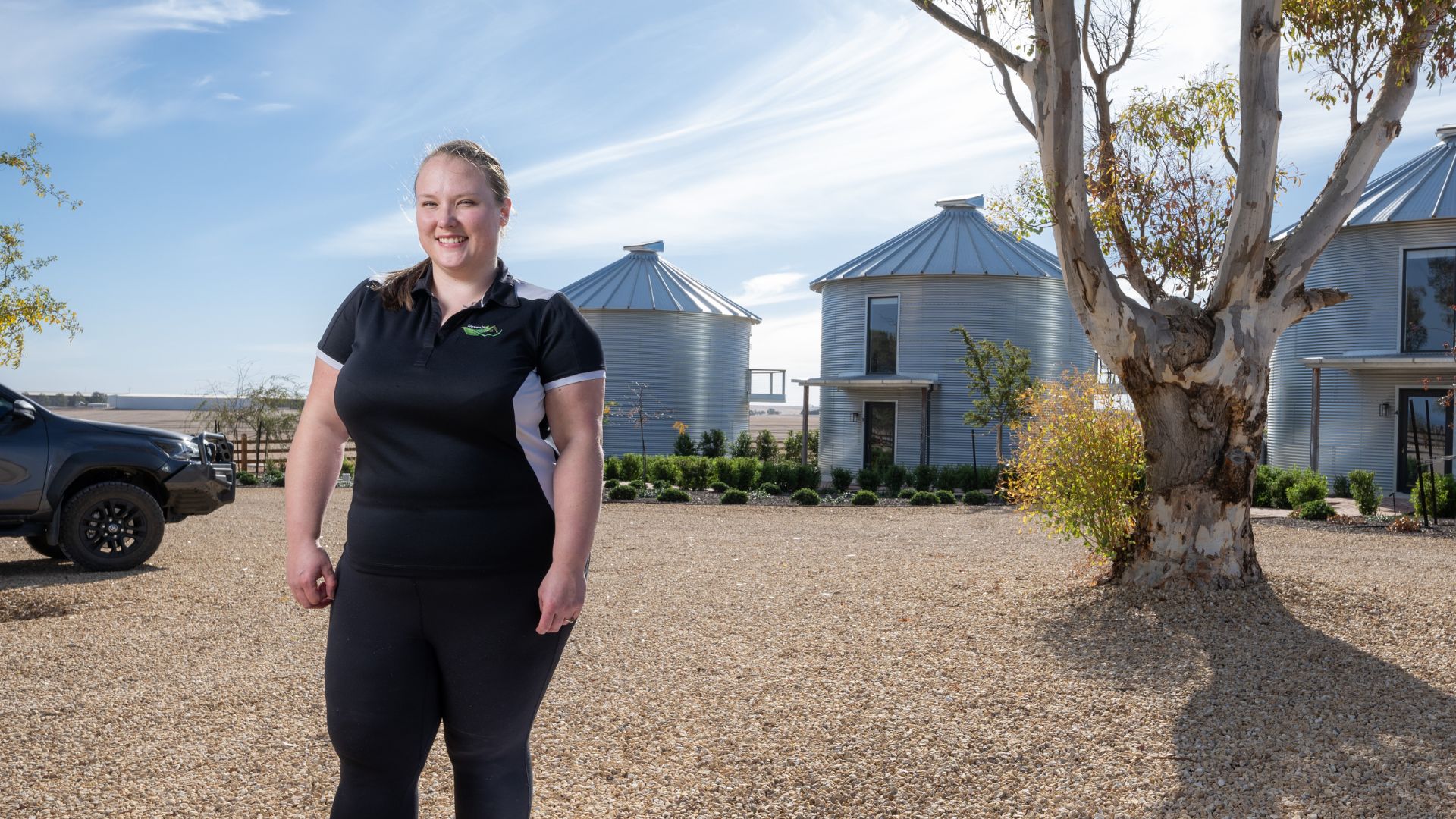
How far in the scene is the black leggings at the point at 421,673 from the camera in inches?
94.4

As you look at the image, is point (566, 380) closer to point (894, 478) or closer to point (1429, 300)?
point (894, 478)

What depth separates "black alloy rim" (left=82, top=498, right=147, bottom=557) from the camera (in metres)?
9.36

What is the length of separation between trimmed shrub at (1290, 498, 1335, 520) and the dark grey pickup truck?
46.7 ft

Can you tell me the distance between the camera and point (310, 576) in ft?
8.24

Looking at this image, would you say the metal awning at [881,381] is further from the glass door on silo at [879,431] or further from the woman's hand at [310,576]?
the woman's hand at [310,576]

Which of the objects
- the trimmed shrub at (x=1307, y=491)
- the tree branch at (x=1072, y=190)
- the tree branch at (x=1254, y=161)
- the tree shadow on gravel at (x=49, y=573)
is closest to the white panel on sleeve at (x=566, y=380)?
the tree branch at (x=1072, y=190)

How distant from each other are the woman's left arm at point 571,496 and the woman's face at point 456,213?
1.34ft

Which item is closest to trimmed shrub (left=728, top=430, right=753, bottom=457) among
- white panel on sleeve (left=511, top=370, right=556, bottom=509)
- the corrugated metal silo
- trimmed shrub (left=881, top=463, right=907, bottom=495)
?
the corrugated metal silo

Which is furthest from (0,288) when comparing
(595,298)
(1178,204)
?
(595,298)

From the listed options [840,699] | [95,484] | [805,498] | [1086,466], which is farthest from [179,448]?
[805,498]

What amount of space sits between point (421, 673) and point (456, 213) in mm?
1078

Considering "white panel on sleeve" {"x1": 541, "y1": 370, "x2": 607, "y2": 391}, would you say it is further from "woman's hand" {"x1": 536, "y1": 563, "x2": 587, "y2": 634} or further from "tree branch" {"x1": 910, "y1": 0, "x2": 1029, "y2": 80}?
"tree branch" {"x1": 910, "y1": 0, "x2": 1029, "y2": 80}

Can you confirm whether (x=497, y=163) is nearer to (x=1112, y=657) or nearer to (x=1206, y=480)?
(x=1112, y=657)

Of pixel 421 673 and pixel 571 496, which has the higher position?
pixel 571 496
